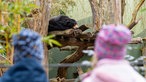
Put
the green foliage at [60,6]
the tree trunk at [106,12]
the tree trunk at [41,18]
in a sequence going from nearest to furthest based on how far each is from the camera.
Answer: the tree trunk at [41,18] < the tree trunk at [106,12] < the green foliage at [60,6]

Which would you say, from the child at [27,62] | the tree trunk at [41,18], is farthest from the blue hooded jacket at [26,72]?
the tree trunk at [41,18]

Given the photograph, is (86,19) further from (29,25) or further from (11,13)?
(11,13)

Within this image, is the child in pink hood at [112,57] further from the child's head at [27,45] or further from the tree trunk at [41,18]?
the tree trunk at [41,18]

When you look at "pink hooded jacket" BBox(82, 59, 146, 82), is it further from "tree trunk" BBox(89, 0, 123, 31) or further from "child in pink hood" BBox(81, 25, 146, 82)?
"tree trunk" BBox(89, 0, 123, 31)

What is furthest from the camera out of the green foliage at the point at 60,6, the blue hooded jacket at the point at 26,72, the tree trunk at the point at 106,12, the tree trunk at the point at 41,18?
the green foliage at the point at 60,6

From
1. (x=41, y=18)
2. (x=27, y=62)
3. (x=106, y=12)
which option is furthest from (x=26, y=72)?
(x=106, y=12)

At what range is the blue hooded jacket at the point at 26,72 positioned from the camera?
3.75 feet

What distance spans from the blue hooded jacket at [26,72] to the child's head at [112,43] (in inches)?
8.5

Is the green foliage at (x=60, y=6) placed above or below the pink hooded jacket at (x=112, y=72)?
below

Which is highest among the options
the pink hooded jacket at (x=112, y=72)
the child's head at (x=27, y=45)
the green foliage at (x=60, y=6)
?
the child's head at (x=27, y=45)

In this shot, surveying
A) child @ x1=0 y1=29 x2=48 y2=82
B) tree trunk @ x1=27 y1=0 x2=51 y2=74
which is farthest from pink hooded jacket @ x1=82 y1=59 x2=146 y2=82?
tree trunk @ x1=27 y1=0 x2=51 y2=74

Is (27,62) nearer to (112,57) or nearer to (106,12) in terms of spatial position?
(112,57)

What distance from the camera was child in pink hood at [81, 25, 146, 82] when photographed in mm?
1186

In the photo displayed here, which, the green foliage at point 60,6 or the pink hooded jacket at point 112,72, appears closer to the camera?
the pink hooded jacket at point 112,72
